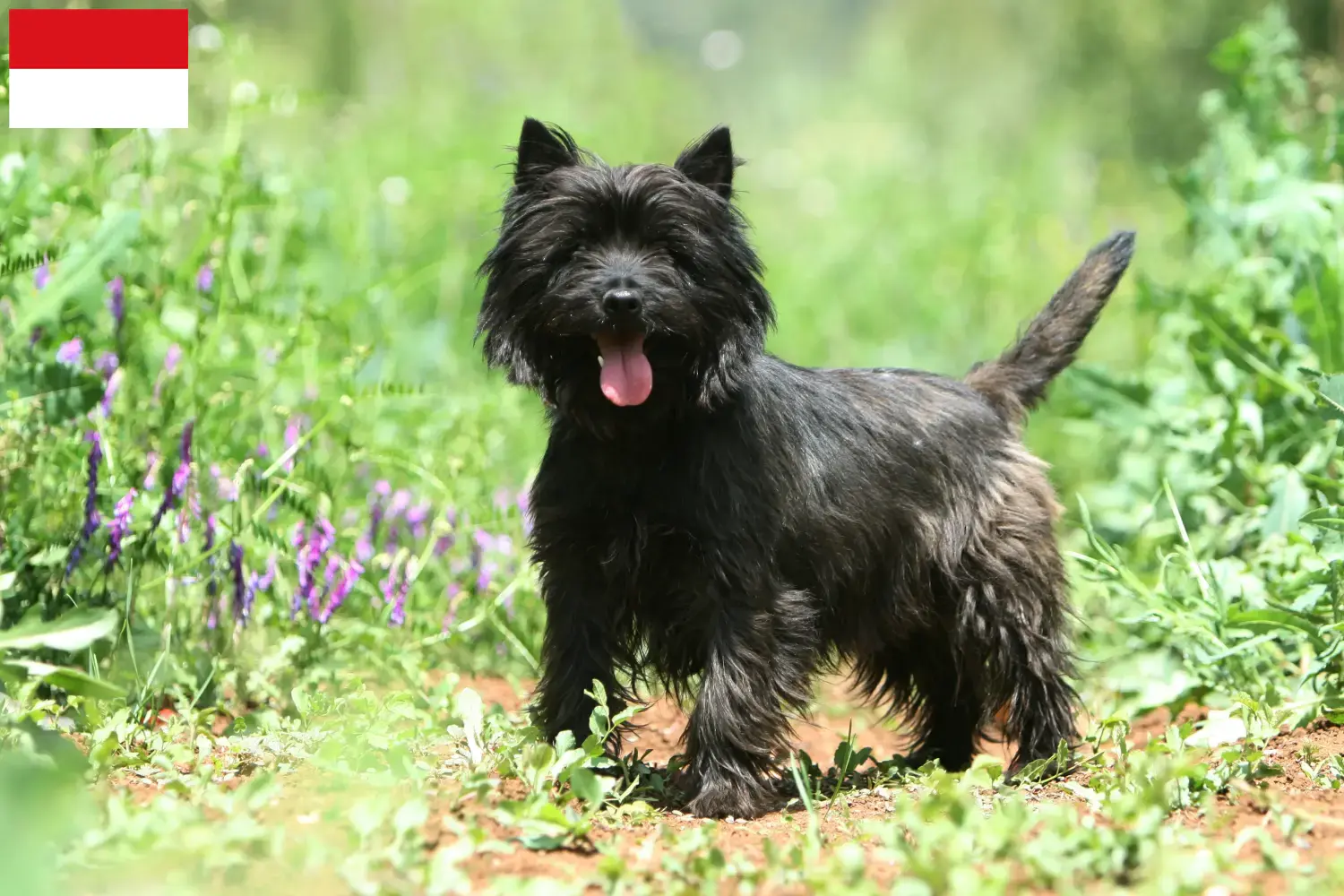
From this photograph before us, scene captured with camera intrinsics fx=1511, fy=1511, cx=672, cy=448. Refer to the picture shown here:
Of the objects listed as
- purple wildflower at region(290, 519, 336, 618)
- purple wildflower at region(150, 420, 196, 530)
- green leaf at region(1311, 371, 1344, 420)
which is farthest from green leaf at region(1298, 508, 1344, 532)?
purple wildflower at region(150, 420, 196, 530)

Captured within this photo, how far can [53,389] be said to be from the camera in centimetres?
394

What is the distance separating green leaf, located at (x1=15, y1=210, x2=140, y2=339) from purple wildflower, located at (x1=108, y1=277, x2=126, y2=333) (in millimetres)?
361

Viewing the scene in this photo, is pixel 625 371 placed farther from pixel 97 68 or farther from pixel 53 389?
pixel 97 68

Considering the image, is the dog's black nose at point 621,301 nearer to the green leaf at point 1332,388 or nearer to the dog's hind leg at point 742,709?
the dog's hind leg at point 742,709

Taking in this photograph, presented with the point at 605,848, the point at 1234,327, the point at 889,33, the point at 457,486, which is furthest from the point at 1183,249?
the point at 889,33

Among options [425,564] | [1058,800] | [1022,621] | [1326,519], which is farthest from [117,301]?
[1326,519]

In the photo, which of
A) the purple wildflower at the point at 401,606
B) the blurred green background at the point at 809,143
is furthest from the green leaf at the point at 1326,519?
the blurred green background at the point at 809,143

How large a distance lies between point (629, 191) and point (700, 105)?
37.8 ft

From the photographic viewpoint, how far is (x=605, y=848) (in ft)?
9.57

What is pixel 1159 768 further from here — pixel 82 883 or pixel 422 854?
pixel 82 883

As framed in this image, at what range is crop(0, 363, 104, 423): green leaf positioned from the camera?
3.92 meters

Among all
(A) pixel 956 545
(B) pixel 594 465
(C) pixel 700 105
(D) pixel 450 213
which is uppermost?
(C) pixel 700 105

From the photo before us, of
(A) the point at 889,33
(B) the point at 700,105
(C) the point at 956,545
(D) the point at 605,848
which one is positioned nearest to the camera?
(D) the point at 605,848

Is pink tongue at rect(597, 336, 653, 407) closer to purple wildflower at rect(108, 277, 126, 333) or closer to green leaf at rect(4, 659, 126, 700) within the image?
green leaf at rect(4, 659, 126, 700)
